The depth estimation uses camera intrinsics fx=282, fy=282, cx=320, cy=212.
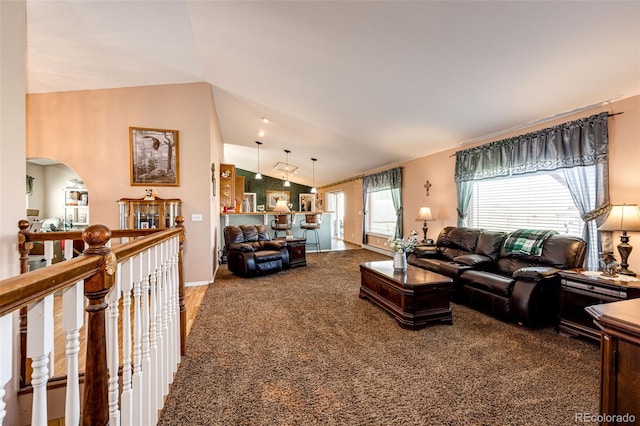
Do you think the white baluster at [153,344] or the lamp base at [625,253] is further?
the lamp base at [625,253]

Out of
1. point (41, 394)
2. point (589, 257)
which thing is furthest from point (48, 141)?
point (589, 257)

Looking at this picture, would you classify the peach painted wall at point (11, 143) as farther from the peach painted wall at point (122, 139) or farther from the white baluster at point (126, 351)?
the peach painted wall at point (122, 139)

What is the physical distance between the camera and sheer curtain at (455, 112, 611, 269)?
312 centimetres

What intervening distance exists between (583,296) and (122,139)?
6.14m

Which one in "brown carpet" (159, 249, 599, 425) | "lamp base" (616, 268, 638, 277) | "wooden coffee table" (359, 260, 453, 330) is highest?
"lamp base" (616, 268, 638, 277)

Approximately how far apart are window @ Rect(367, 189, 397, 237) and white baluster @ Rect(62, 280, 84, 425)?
6993 mm

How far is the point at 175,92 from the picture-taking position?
4613 millimetres

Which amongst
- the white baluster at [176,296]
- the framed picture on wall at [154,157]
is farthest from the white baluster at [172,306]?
the framed picture on wall at [154,157]

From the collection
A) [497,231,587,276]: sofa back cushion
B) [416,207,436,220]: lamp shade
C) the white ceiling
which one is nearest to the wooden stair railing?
the white ceiling

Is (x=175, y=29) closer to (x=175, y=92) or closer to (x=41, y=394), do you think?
(x=175, y=92)

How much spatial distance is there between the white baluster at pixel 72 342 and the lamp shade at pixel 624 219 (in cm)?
381

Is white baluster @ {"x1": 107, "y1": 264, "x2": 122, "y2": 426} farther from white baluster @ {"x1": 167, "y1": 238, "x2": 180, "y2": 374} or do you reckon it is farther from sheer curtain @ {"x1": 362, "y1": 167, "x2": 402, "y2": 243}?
sheer curtain @ {"x1": 362, "y1": 167, "x2": 402, "y2": 243}

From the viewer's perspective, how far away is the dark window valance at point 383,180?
6910 mm

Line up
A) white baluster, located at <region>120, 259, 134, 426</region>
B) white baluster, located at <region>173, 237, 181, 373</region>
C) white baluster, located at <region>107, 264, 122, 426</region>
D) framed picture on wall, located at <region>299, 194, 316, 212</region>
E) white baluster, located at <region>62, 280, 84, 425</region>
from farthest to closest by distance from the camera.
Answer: framed picture on wall, located at <region>299, 194, 316, 212</region> < white baluster, located at <region>173, 237, 181, 373</region> < white baluster, located at <region>120, 259, 134, 426</region> < white baluster, located at <region>107, 264, 122, 426</region> < white baluster, located at <region>62, 280, 84, 425</region>
